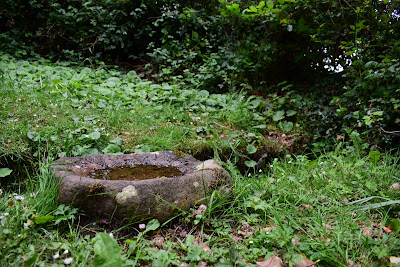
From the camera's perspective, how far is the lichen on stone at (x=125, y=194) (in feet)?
5.84

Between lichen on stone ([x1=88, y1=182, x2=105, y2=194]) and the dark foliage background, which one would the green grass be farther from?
the dark foliage background

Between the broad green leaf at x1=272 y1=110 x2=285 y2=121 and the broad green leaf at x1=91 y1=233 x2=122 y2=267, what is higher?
the broad green leaf at x1=91 y1=233 x2=122 y2=267

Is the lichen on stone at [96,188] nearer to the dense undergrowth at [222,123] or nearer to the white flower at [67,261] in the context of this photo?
the dense undergrowth at [222,123]

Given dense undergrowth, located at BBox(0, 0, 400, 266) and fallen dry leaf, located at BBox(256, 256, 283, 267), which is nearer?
fallen dry leaf, located at BBox(256, 256, 283, 267)

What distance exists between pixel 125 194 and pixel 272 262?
0.98m

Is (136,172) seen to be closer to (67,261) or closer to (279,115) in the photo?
(67,261)

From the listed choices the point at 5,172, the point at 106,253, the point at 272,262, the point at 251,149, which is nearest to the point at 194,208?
the point at 272,262

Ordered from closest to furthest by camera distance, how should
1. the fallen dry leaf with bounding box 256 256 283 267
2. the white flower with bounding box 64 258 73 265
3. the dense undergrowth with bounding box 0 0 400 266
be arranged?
the white flower with bounding box 64 258 73 265, the fallen dry leaf with bounding box 256 256 283 267, the dense undergrowth with bounding box 0 0 400 266

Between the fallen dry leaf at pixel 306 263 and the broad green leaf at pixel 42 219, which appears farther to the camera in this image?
the broad green leaf at pixel 42 219

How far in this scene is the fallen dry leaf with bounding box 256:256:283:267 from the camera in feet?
4.95

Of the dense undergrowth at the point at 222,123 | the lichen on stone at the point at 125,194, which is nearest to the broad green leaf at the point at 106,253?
the dense undergrowth at the point at 222,123

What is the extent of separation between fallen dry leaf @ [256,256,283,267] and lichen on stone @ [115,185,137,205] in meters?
0.88

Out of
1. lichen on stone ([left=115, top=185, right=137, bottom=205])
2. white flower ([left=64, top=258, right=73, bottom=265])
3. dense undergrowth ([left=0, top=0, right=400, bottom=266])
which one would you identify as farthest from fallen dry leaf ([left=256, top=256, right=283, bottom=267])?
white flower ([left=64, top=258, right=73, bottom=265])

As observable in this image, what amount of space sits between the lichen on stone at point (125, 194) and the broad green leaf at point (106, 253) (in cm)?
46
